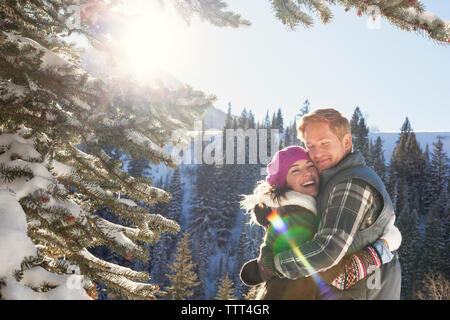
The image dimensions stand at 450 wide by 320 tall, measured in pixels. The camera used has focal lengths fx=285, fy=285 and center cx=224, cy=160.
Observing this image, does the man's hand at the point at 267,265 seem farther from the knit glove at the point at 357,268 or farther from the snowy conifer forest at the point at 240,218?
the snowy conifer forest at the point at 240,218

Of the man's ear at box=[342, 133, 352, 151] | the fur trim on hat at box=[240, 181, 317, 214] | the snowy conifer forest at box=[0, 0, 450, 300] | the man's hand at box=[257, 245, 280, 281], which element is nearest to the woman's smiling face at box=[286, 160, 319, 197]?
the fur trim on hat at box=[240, 181, 317, 214]

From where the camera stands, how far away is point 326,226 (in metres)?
1.89

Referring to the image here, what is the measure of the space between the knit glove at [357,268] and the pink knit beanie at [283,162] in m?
0.77

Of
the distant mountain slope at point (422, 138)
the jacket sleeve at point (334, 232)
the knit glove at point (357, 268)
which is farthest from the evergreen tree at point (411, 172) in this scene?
the jacket sleeve at point (334, 232)

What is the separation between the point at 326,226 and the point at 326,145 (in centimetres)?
68

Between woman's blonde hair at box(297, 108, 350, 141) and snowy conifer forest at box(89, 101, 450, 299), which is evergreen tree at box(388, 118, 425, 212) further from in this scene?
woman's blonde hair at box(297, 108, 350, 141)

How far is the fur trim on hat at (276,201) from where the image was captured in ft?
7.07

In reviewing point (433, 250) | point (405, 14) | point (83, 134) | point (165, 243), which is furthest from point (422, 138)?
point (83, 134)

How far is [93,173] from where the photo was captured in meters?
3.53

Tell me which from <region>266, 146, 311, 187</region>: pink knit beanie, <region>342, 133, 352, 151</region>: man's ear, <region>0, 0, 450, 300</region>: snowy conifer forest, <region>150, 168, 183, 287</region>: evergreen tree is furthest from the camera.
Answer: <region>150, 168, 183, 287</region>: evergreen tree

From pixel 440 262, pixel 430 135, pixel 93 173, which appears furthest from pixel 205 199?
pixel 430 135

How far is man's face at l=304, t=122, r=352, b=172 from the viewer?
2229mm
